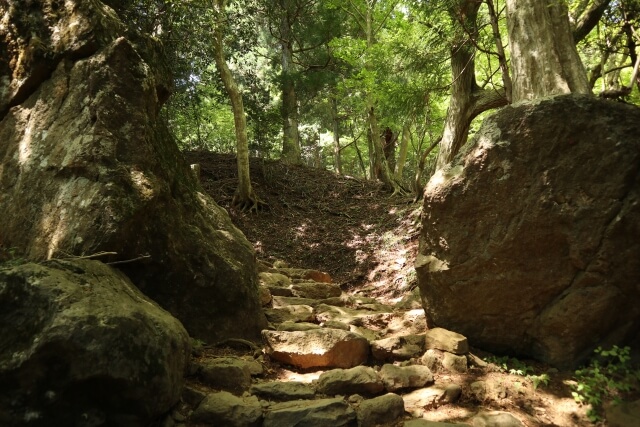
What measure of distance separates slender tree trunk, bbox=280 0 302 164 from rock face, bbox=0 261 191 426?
1196cm

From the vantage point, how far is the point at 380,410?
10.3 ft

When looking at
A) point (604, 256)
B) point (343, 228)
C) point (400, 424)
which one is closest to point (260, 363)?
point (400, 424)

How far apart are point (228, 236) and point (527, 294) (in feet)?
10.7

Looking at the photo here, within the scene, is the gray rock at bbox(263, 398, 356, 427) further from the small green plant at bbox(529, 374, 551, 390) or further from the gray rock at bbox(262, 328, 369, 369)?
the small green plant at bbox(529, 374, 551, 390)

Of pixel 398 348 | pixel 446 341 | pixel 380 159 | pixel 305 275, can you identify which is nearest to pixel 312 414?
pixel 398 348

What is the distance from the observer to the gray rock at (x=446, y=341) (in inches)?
157

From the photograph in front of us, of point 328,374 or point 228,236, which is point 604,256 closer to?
point 328,374

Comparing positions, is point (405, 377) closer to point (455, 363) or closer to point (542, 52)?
point (455, 363)

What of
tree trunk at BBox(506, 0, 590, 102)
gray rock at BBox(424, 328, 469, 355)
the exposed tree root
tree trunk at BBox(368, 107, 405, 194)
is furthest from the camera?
tree trunk at BBox(368, 107, 405, 194)

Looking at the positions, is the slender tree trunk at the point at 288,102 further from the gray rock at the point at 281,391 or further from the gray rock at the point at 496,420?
the gray rock at the point at 496,420

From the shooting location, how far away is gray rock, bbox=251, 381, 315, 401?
3297 millimetres

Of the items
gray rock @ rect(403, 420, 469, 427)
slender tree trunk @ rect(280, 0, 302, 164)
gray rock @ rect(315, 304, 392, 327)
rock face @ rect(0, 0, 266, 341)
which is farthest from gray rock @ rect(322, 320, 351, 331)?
slender tree trunk @ rect(280, 0, 302, 164)

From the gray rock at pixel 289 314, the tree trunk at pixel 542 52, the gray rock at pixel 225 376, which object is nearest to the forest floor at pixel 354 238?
the gray rock at pixel 225 376

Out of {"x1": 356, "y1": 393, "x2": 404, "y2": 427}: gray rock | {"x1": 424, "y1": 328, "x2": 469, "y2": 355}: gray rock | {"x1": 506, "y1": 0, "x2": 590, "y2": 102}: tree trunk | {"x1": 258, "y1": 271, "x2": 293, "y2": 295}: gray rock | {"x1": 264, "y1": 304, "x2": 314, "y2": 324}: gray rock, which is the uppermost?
{"x1": 506, "y1": 0, "x2": 590, "y2": 102}: tree trunk
